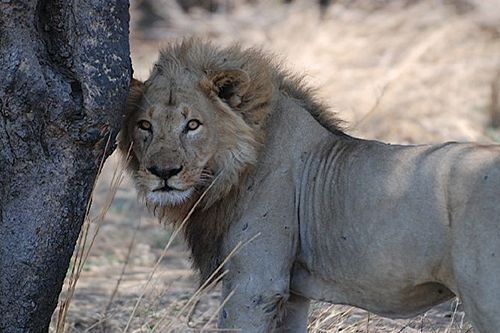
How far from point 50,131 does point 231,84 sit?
763 mm

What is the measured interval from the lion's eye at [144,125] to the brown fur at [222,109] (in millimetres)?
56

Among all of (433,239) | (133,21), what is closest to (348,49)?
(133,21)

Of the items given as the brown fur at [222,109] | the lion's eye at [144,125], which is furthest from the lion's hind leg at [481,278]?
the lion's eye at [144,125]

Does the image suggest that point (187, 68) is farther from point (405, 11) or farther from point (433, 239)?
point (405, 11)

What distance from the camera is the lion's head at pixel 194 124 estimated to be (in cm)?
419

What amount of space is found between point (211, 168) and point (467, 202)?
1.09 meters

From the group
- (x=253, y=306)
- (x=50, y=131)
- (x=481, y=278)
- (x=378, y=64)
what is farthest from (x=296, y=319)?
(x=378, y=64)

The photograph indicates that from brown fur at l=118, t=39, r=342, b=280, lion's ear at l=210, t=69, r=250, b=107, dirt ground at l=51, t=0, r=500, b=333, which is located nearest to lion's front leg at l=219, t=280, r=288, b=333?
brown fur at l=118, t=39, r=342, b=280

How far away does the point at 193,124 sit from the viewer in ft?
14.0

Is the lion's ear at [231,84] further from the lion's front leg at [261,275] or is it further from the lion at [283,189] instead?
the lion's front leg at [261,275]

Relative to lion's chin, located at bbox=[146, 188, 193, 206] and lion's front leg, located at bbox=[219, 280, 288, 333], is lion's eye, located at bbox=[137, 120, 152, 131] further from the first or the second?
lion's front leg, located at bbox=[219, 280, 288, 333]

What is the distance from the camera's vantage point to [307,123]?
175 inches

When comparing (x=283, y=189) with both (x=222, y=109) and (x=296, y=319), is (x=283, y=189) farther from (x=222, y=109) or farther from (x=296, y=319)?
(x=296, y=319)

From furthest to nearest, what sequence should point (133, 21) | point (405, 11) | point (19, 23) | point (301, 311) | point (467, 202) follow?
point (133, 21) < point (405, 11) < point (301, 311) < point (19, 23) < point (467, 202)
